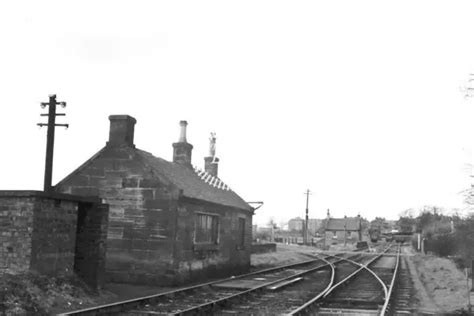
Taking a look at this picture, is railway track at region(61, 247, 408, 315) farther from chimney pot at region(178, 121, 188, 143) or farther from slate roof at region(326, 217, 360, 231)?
slate roof at region(326, 217, 360, 231)

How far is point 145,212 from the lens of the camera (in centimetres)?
1745

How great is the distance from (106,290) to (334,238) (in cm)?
10216

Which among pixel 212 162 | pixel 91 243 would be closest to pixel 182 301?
pixel 91 243

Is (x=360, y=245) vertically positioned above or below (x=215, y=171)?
below

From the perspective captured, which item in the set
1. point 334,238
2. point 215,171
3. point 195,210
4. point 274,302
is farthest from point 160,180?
point 334,238

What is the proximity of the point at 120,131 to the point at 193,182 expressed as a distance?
Result: 4080 mm

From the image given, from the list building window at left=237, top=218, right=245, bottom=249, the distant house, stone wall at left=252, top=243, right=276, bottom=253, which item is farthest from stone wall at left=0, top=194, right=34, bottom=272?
the distant house

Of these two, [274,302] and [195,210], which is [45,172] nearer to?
[195,210]

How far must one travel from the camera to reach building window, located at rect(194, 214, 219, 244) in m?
18.9

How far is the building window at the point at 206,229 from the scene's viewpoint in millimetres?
18859

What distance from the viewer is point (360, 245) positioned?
7362cm

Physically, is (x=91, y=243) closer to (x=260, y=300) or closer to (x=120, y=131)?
(x=260, y=300)

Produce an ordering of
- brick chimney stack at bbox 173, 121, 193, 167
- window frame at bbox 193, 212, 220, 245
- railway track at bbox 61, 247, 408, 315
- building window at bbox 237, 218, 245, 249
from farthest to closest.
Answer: brick chimney stack at bbox 173, 121, 193, 167
building window at bbox 237, 218, 245, 249
window frame at bbox 193, 212, 220, 245
railway track at bbox 61, 247, 408, 315

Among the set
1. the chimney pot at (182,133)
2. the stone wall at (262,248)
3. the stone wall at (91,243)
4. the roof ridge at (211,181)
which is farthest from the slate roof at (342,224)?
the stone wall at (91,243)
